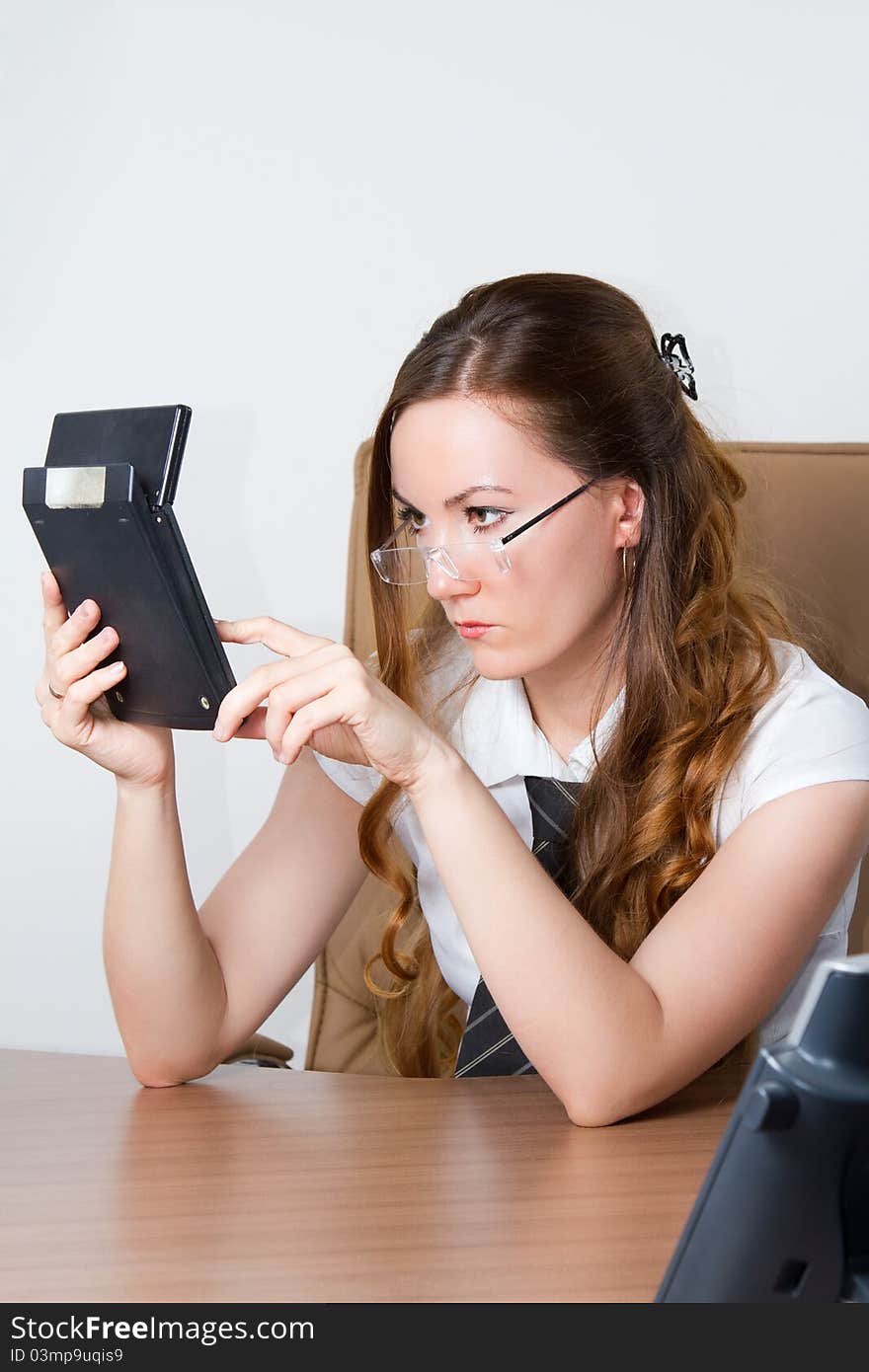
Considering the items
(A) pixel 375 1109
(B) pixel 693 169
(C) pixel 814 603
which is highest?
(B) pixel 693 169

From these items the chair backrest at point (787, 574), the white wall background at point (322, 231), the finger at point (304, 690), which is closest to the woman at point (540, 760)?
the finger at point (304, 690)

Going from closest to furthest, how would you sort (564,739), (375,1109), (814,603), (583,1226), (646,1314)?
(646,1314), (583,1226), (375,1109), (564,739), (814,603)

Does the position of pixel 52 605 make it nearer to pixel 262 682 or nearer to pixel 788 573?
pixel 262 682

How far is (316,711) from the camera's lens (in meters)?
1.11

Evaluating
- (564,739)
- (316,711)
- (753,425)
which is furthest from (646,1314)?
(753,425)

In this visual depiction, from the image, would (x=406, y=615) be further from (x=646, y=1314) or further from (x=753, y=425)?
(x=646, y=1314)

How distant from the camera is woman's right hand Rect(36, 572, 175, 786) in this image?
3.76 feet

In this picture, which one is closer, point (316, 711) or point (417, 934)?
point (316, 711)

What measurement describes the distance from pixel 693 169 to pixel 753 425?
407 mm

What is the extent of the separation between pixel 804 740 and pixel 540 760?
30 cm

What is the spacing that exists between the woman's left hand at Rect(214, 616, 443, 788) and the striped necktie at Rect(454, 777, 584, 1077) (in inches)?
11.3

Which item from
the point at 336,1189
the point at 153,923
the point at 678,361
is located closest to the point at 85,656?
the point at 153,923

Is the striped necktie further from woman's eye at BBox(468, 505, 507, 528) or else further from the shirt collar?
woman's eye at BBox(468, 505, 507, 528)

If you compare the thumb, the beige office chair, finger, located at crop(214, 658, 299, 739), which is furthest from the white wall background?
finger, located at crop(214, 658, 299, 739)
